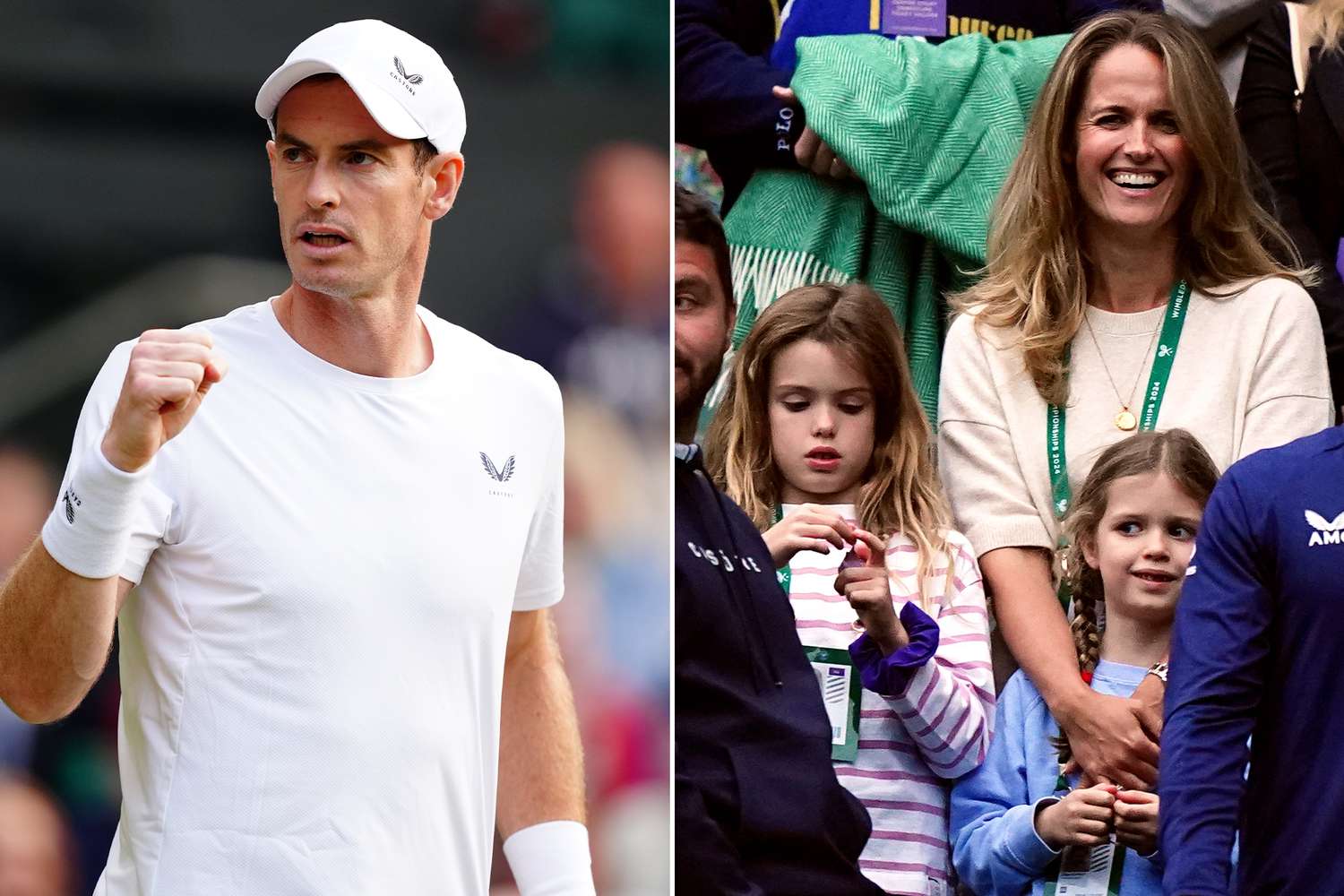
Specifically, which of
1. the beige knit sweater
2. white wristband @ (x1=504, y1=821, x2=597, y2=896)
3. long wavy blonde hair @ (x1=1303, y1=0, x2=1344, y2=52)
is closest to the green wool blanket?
the beige knit sweater

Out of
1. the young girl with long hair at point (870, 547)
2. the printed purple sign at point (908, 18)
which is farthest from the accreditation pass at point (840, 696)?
the printed purple sign at point (908, 18)

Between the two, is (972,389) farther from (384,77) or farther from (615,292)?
(384,77)

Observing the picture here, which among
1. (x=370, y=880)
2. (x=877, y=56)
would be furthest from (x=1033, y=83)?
(x=370, y=880)

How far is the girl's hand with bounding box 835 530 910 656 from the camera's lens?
9.68 feet

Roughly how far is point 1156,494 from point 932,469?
35 centimetres

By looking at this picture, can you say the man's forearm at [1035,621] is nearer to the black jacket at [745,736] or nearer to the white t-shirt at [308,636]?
the black jacket at [745,736]

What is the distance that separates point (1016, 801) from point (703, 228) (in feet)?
3.27

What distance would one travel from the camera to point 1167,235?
302 cm

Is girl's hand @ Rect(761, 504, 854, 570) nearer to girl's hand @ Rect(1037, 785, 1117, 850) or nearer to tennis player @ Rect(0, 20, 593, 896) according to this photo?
tennis player @ Rect(0, 20, 593, 896)

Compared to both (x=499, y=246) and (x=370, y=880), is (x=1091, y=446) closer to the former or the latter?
(x=499, y=246)

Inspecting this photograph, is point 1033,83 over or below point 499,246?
over

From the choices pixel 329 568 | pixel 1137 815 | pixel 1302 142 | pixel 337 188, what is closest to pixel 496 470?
pixel 329 568

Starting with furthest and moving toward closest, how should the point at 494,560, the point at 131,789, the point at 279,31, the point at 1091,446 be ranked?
1. the point at 1091,446
2. the point at 279,31
3. the point at 494,560
4. the point at 131,789

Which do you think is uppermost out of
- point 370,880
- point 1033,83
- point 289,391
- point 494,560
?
point 1033,83
